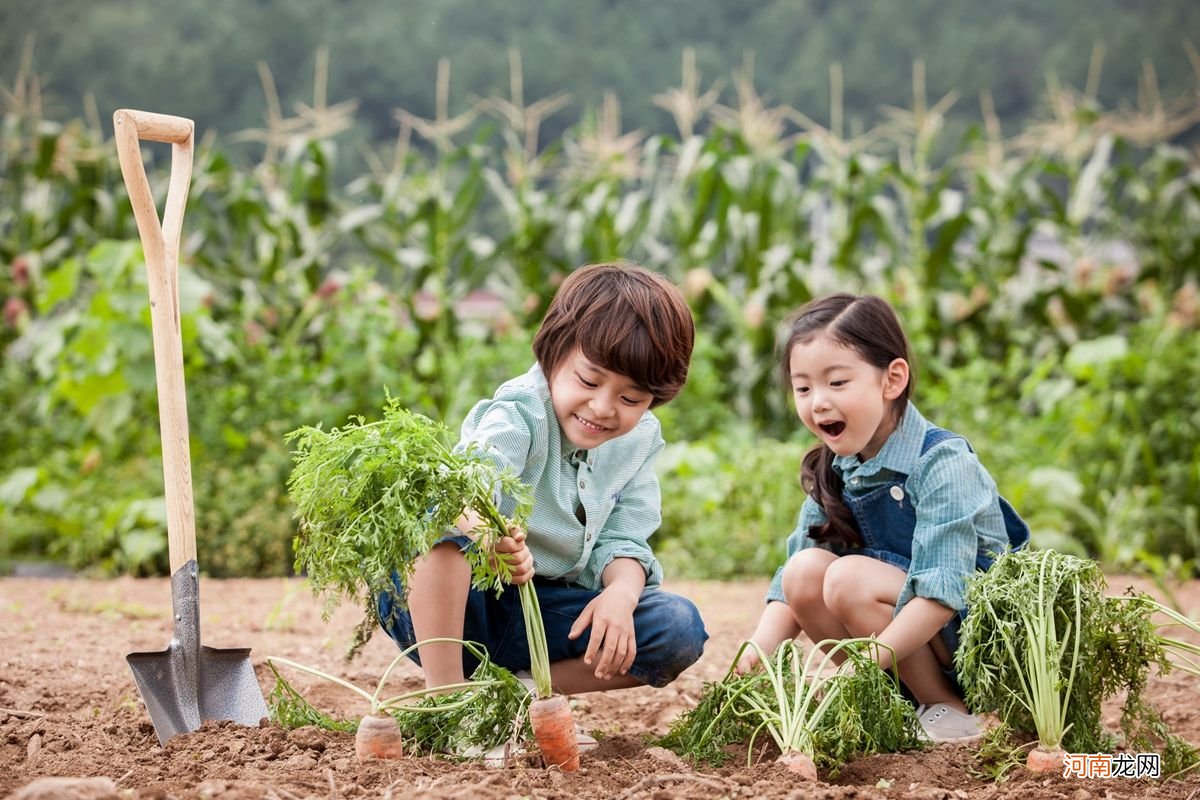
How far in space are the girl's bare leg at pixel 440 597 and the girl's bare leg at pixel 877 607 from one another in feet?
2.37

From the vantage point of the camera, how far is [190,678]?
200 cm

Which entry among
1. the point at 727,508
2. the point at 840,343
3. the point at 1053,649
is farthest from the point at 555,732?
the point at 727,508

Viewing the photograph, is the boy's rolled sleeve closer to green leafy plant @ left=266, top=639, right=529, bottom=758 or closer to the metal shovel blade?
green leafy plant @ left=266, top=639, right=529, bottom=758

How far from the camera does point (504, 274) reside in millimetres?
6141

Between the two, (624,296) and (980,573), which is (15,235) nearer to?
(624,296)

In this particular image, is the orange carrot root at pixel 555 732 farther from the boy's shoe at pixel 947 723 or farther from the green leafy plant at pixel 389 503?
the boy's shoe at pixel 947 723

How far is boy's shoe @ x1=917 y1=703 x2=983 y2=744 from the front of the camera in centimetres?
215

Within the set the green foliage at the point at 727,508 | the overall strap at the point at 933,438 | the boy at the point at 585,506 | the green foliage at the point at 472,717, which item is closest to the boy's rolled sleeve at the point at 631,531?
the boy at the point at 585,506

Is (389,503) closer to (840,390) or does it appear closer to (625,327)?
(625,327)

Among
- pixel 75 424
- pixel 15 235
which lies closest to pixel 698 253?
pixel 75 424

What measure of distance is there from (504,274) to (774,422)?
64.3 inches

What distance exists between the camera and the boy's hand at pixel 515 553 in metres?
1.73

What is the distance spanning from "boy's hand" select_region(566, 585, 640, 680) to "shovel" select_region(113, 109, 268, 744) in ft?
1.98

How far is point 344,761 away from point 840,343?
115 cm
